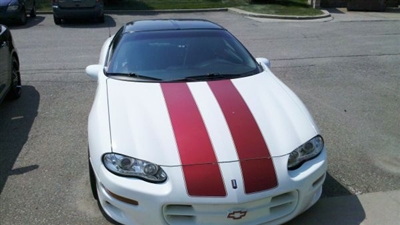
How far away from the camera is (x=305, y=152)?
3027mm

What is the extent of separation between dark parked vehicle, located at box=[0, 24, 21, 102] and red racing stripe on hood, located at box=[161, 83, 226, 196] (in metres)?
3.02

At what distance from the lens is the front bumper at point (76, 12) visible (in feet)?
45.0

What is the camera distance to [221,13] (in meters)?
17.5

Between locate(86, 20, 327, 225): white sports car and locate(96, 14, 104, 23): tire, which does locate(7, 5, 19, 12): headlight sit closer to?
locate(96, 14, 104, 23): tire

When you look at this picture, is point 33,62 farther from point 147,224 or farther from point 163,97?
point 147,224

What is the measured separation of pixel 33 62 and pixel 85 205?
6.04 m

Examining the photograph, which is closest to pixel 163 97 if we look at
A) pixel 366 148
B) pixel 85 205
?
pixel 85 205

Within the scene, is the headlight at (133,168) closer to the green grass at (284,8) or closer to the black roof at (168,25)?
the black roof at (168,25)

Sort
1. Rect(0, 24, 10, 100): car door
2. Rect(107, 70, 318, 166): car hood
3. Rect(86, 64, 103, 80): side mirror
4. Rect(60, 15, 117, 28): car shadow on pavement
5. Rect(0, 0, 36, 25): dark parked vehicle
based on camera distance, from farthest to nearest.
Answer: Rect(60, 15, 117, 28): car shadow on pavement < Rect(0, 0, 36, 25): dark parked vehicle < Rect(0, 24, 10, 100): car door < Rect(86, 64, 103, 80): side mirror < Rect(107, 70, 318, 166): car hood

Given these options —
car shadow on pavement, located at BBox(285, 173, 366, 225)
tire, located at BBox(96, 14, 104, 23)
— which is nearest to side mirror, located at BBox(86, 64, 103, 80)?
car shadow on pavement, located at BBox(285, 173, 366, 225)

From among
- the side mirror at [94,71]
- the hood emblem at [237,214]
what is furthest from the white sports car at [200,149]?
the side mirror at [94,71]

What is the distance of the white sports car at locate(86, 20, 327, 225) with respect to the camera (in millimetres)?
2717

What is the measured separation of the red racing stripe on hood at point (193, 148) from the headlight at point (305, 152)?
574mm

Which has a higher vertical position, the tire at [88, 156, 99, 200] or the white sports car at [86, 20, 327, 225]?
the white sports car at [86, 20, 327, 225]
